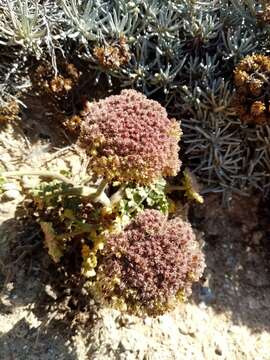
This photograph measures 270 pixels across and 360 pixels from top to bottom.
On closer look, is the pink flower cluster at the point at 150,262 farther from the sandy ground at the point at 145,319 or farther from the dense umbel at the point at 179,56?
the dense umbel at the point at 179,56

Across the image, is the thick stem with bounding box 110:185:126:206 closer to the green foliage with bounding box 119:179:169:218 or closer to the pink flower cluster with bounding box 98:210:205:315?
the green foliage with bounding box 119:179:169:218

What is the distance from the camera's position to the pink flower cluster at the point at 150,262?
2186mm

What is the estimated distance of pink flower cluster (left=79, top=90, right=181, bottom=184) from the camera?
6.96 ft

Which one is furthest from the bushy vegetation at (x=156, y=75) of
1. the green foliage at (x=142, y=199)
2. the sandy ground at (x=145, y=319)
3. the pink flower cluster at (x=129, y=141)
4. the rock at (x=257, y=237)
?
the pink flower cluster at (x=129, y=141)

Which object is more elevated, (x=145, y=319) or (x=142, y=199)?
(x=142, y=199)

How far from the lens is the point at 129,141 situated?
2.14 metres

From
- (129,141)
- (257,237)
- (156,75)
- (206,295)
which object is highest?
(156,75)

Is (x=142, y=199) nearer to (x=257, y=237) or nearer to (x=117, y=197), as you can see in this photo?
(x=117, y=197)

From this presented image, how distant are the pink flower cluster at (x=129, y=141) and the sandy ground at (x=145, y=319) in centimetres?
78

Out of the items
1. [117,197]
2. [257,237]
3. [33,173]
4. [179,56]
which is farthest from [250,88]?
[33,173]

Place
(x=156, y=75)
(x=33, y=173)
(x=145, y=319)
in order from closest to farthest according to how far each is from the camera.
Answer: (x=33, y=173) < (x=145, y=319) < (x=156, y=75)

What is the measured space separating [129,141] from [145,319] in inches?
40.5

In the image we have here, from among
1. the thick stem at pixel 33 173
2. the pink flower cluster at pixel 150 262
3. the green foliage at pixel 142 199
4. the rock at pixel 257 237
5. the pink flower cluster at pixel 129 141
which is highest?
the pink flower cluster at pixel 129 141

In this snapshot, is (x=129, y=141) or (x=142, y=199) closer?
(x=129, y=141)
